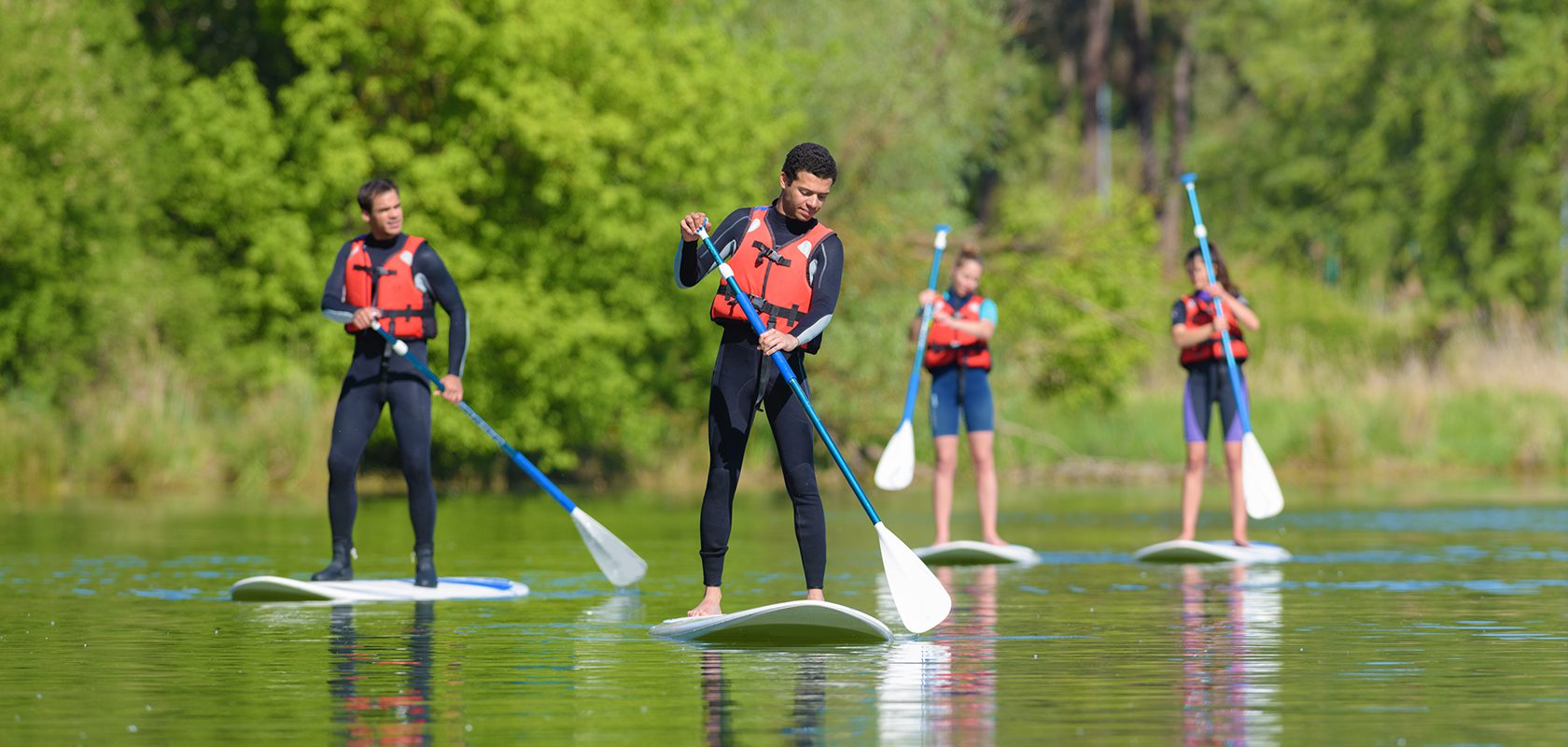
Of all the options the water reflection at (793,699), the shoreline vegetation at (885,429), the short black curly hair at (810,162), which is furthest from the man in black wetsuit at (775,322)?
the shoreline vegetation at (885,429)

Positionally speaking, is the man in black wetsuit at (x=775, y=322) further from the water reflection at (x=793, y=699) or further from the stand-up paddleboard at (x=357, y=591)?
the stand-up paddleboard at (x=357, y=591)

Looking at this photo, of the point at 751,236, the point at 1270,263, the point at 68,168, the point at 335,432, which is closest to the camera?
the point at 751,236

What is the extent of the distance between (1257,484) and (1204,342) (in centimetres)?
95

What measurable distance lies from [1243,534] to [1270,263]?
1333 inches

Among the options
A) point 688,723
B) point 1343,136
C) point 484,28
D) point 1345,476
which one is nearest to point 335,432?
point 688,723

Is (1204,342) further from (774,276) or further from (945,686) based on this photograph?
(945,686)

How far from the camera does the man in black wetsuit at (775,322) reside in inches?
377

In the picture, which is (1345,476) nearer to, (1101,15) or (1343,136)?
(1343,136)

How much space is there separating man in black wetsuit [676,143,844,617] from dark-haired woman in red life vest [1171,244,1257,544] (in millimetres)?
5516

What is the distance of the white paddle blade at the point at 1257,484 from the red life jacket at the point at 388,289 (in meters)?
5.66

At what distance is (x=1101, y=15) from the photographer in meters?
52.0

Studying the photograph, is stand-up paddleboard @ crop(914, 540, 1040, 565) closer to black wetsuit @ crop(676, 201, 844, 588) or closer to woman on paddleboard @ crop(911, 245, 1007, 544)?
woman on paddleboard @ crop(911, 245, 1007, 544)

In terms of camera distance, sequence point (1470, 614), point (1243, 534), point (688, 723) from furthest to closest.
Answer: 1. point (1243, 534)
2. point (1470, 614)
3. point (688, 723)

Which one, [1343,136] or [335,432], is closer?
[335,432]
